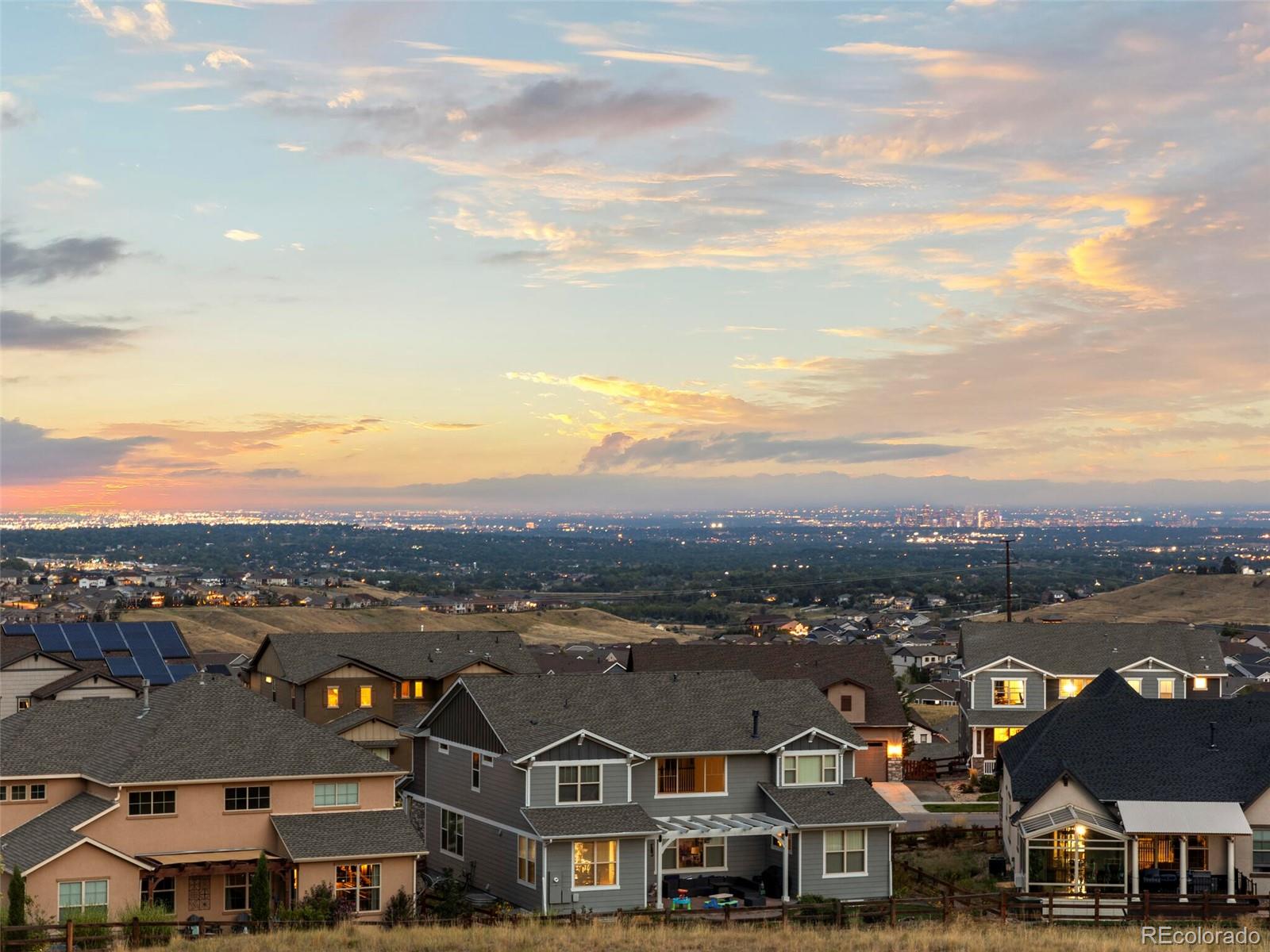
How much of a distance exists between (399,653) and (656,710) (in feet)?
90.5

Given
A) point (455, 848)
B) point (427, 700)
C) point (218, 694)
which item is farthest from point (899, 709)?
point (218, 694)

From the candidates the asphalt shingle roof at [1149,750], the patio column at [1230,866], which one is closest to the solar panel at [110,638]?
the asphalt shingle roof at [1149,750]

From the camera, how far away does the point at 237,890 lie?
40.2 meters

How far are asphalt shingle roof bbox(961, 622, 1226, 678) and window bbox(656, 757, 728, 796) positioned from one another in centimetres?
3176

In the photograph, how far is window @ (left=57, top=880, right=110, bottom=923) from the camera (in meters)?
37.6

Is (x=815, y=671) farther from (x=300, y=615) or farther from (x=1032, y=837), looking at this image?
(x=300, y=615)

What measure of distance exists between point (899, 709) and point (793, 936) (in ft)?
125

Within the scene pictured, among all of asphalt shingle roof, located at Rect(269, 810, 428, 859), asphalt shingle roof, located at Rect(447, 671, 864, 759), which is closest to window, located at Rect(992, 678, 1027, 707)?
asphalt shingle roof, located at Rect(447, 671, 864, 759)

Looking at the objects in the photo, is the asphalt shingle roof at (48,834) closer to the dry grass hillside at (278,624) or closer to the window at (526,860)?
the window at (526,860)

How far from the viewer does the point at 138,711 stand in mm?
44281

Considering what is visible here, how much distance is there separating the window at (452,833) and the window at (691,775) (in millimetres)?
6786

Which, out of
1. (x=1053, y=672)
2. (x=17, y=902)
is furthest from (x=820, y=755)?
(x=1053, y=672)

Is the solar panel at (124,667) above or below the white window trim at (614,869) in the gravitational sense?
above

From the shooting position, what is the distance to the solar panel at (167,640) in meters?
86.2
